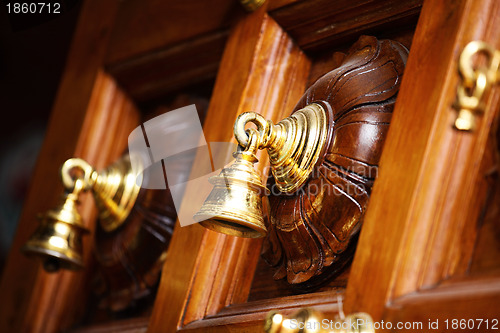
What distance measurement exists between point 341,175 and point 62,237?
2.60 ft

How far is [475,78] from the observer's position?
102 centimetres

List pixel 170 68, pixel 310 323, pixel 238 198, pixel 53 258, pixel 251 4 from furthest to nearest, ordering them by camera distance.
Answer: pixel 170 68, pixel 53 258, pixel 251 4, pixel 238 198, pixel 310 323

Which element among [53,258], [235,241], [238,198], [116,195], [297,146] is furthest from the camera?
[116,195]

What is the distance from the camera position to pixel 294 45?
164cm

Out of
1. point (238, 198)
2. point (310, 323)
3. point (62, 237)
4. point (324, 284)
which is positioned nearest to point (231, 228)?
point (238, 198)

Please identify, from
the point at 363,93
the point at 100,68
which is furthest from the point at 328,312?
the point at 100,68

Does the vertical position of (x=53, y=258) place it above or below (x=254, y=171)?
below

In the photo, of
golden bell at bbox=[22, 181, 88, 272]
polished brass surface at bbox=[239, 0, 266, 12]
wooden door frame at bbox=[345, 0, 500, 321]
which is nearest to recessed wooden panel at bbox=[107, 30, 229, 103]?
polished brass surface at bbox=[239, 0, 266, 12]

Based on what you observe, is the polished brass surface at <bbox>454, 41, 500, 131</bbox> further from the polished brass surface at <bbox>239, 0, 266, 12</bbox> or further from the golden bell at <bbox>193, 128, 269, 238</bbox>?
the polished brass surface at <bbox>239, 0, 266, 12</bbox>

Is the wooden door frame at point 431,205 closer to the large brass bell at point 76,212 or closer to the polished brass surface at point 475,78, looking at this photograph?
the polished brass surface at point 475,78

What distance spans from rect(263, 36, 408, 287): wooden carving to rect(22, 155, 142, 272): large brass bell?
0.59 metres

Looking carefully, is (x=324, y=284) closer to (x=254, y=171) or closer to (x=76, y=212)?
(x=254, y=171)

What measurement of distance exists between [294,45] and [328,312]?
745 millimetres

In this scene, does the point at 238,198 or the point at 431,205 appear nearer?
the point at 431,205
